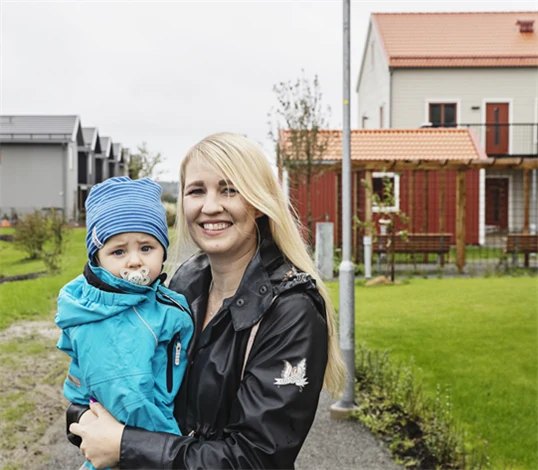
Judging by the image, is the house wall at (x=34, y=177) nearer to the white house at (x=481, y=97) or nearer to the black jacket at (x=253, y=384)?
the white house at (x=481, y=97)

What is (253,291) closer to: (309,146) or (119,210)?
A: (119,210)

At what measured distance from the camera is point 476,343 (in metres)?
9.52

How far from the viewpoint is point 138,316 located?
2.18 metres

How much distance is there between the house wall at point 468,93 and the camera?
96.5 ft

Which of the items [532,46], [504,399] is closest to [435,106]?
[532,46]

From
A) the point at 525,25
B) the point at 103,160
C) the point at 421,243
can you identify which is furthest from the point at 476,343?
the point at 103,160

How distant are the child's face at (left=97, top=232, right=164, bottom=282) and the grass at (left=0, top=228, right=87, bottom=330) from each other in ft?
31.4

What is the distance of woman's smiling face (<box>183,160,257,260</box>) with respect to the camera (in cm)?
230

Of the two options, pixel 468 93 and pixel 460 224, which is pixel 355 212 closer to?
pixel 460 224

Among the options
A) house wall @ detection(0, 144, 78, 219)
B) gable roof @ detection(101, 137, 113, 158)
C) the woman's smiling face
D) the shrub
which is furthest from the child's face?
gable roof @ detection(101, 137, 113, 158)

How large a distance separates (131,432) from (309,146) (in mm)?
19026

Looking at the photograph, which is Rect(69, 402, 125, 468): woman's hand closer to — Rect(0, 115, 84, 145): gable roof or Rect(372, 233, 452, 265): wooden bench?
Rect(372, 233, 452, 265): wooden bench

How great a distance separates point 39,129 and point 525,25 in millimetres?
29321

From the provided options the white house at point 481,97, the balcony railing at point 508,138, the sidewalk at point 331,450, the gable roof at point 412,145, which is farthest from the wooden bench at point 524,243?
the sidewalk at point 331,450
